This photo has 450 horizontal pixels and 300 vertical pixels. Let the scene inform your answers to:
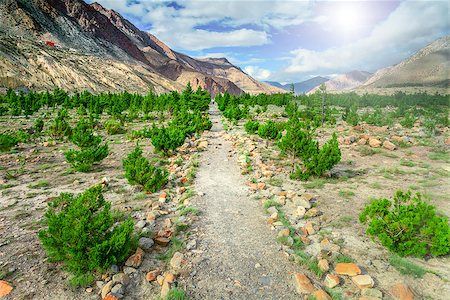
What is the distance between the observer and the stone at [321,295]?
468 cm

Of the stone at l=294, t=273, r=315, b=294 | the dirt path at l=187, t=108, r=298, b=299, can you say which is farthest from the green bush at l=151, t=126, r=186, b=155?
the stone at l=294, t=273, r=315, b=294

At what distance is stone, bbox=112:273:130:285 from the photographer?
201 inches

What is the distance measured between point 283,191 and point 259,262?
4276 millimetres

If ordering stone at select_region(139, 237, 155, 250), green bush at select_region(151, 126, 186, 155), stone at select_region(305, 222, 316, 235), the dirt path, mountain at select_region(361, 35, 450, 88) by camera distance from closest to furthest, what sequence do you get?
the dirt path < stone at select_region(139, 237, 155, 250) < stone at select_region(305, 222, 316, 235) < green bush at select_region(151, 126, 186, 155) < mountain at select_region(361, 35, 450, 88)

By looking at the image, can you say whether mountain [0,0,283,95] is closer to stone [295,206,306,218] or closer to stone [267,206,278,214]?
stone [267,206,278,214]

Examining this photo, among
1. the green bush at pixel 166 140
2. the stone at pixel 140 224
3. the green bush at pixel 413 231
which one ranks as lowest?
the stone at pixel 140 224

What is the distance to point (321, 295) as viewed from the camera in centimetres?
471

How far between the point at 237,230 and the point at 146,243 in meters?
2.34

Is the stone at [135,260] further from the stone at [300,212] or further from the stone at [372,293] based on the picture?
the stone at [300,212]

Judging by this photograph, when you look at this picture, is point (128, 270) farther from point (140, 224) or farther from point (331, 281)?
point (331, 281)

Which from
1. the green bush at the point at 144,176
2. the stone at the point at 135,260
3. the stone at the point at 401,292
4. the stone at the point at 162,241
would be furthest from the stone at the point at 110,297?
the green bush at the point at 144,176

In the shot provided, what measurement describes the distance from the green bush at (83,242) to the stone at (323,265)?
4014 mm

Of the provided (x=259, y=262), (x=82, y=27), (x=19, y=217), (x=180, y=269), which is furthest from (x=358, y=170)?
(x=82, y=27)

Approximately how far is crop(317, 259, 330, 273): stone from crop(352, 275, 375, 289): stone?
54 centimetres
